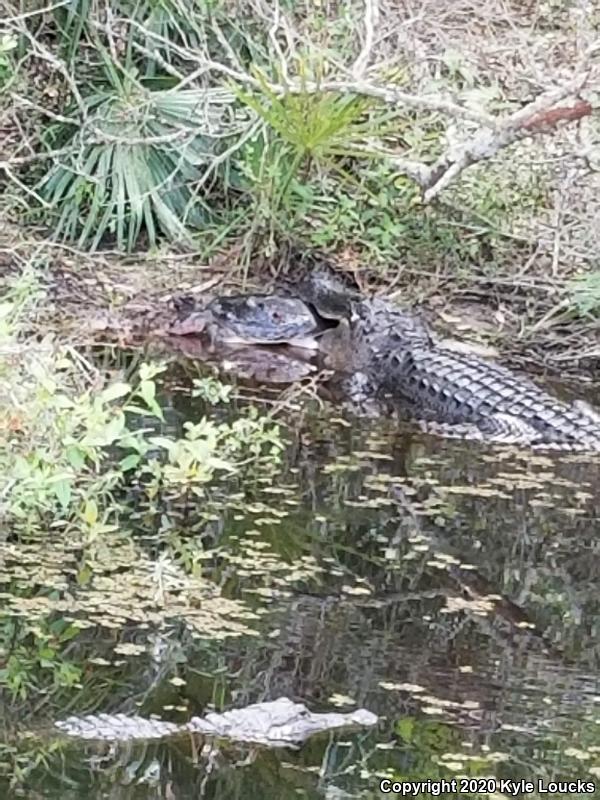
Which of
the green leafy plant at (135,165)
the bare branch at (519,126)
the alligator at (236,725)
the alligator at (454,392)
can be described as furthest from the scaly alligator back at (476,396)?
the alligator at (236,725)

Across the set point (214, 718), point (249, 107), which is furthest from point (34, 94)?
point (214, 718)

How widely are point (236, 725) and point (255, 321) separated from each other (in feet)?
11.5

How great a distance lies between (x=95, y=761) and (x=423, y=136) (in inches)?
183

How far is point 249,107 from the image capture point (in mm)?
6434

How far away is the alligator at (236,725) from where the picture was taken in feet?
9.52

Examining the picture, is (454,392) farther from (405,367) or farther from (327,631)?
(327,631)

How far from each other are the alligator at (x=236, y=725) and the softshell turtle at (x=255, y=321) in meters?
3.40

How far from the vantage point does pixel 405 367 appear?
19.5ft

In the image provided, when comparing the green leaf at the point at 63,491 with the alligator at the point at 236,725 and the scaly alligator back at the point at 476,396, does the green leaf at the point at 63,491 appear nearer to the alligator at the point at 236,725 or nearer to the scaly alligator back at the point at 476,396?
the alligator at the point at 236,725

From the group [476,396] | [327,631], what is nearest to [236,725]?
[327,631]

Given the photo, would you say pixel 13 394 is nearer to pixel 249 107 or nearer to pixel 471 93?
pixel 249 107

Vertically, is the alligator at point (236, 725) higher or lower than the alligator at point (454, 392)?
lower

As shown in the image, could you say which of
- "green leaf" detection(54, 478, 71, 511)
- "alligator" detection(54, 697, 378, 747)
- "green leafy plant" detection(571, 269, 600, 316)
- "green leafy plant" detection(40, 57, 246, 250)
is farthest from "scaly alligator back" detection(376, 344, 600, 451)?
"alligator" detection(54, 697, 378, 747)

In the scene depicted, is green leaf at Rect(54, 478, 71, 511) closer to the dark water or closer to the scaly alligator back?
the dark water
